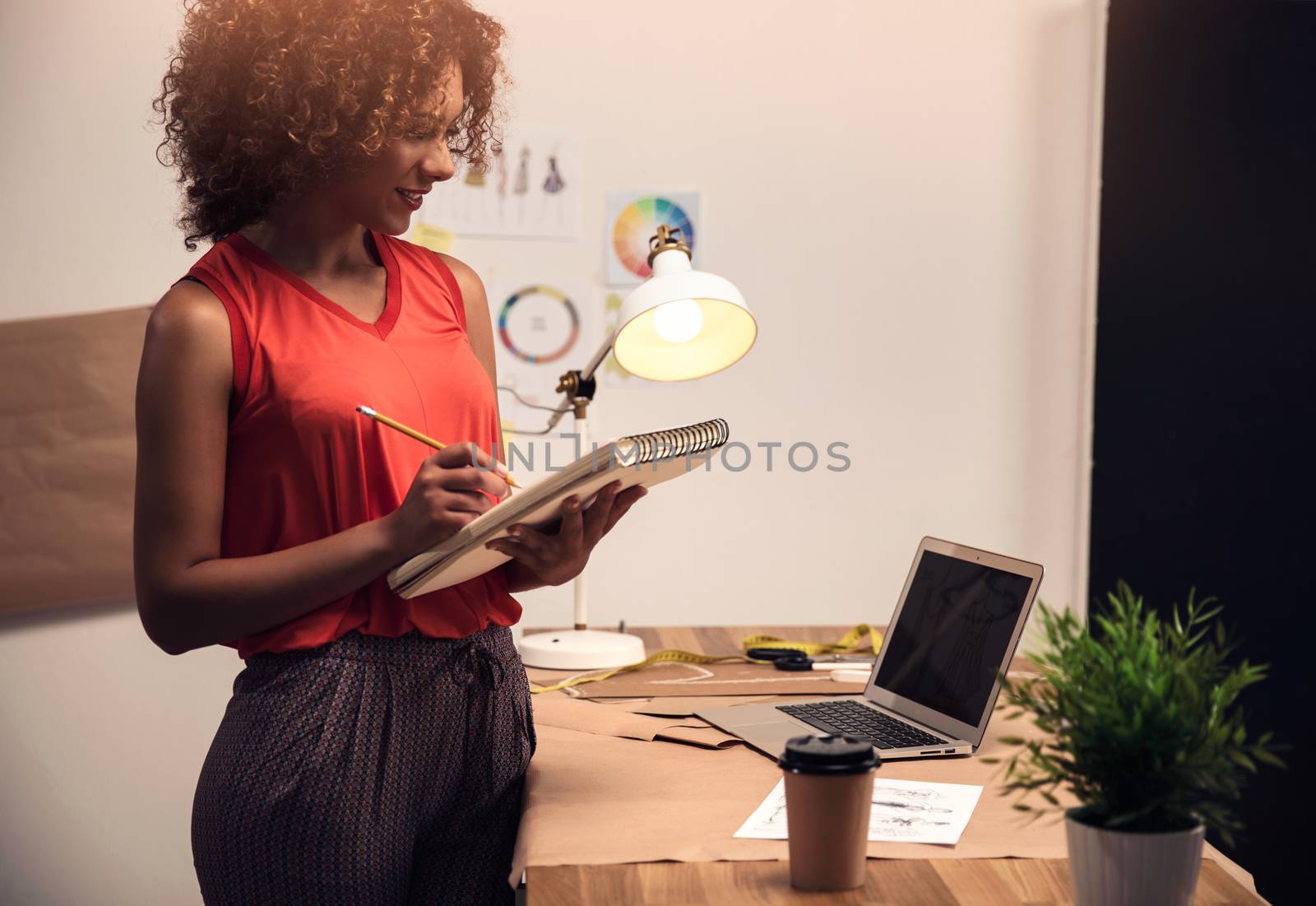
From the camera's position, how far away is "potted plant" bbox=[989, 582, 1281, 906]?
2.67 feet

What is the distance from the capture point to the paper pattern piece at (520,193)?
8.48 feet

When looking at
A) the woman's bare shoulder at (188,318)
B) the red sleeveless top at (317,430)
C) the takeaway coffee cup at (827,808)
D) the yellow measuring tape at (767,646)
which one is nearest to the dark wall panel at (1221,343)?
the yellow measuring tape at (767,646)

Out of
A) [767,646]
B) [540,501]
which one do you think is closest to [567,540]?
[540,501]

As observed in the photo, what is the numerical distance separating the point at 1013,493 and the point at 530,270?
1167mm

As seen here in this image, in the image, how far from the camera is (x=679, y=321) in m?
1.61

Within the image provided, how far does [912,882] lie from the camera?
3.31 feet

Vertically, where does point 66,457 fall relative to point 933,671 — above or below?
above

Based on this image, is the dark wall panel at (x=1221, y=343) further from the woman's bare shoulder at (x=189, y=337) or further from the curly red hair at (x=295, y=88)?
the woman's bare shoulder at (x=189, y=337)

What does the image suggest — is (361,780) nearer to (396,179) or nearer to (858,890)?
(858,890)

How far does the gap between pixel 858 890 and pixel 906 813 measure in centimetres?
18

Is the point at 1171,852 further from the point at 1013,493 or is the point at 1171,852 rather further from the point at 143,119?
the point at 143,119

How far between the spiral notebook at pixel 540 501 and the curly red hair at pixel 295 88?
0.39 metres

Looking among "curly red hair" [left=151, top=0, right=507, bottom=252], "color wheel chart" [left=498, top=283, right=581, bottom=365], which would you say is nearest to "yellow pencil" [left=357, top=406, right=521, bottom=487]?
"curly red hair" [left=151, top=0, right=507, bottom=252]

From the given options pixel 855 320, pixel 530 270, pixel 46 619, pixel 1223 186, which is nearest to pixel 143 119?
pixel 530 270
